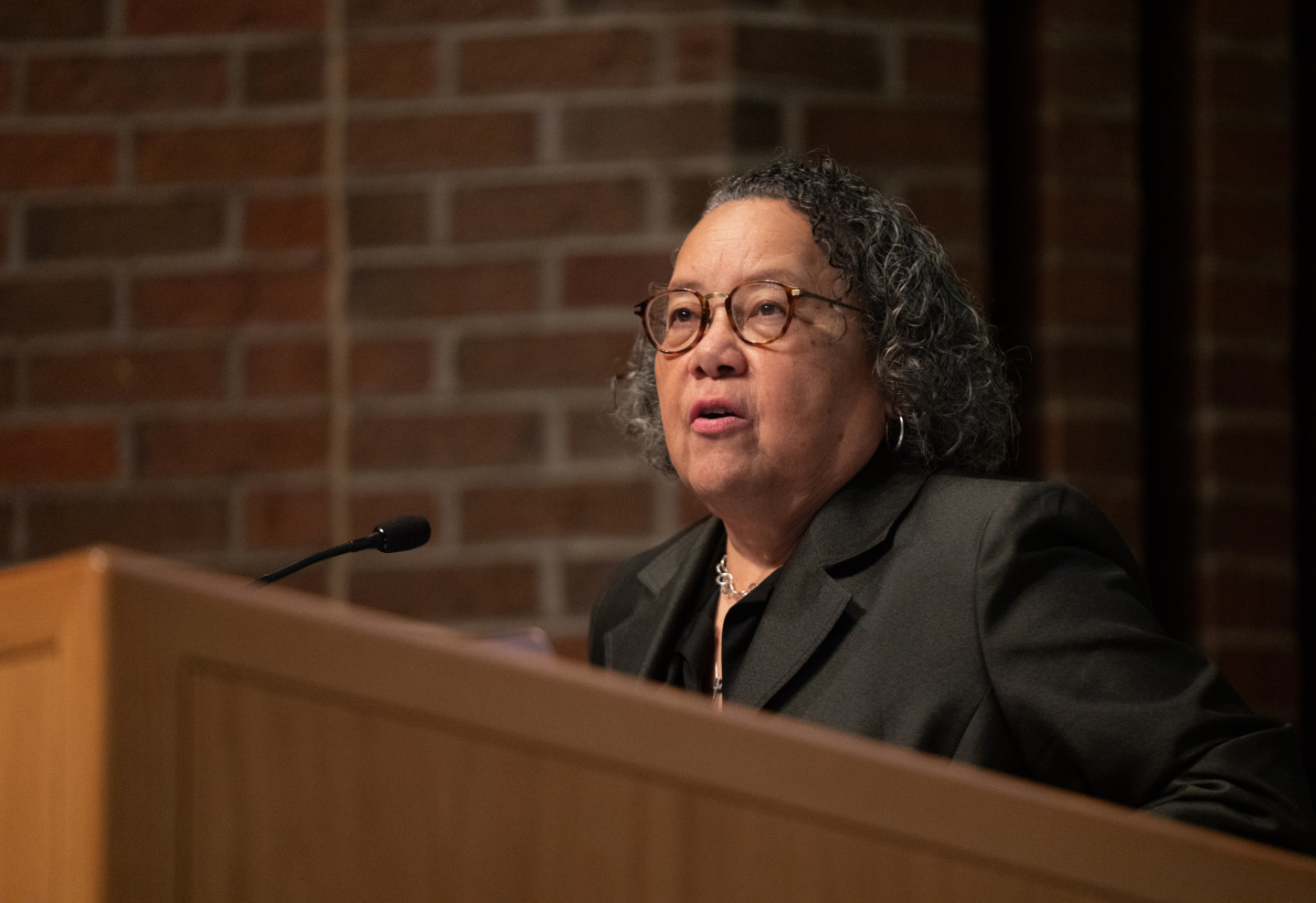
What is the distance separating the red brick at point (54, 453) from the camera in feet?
6.75

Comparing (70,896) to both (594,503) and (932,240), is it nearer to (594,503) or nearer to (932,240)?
(932,240)

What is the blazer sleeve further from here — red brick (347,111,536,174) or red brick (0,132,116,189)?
red brick (0,132,116,189)

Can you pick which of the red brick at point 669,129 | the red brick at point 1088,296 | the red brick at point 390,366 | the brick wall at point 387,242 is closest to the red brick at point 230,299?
the brick wall at point 387,242

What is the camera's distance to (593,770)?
23.2 inches

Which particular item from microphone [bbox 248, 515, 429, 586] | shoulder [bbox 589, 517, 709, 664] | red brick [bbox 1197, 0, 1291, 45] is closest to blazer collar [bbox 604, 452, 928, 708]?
shoulder [bbox 589, 517, 709, 664]

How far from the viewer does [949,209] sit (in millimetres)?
2008

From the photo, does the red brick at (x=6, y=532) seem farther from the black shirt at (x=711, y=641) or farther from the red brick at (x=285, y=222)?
the black shirt at (x=711, y=641)

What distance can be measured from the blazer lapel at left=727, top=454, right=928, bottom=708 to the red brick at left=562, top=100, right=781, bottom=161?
0.73 metres

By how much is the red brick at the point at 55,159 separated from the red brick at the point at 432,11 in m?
0.45

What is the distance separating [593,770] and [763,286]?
0.89 m

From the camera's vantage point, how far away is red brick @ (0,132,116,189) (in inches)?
82.0

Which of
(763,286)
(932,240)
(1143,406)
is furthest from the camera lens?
(1143,406)

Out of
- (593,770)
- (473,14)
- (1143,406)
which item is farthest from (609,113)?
(593,770)

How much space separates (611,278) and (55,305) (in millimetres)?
897
